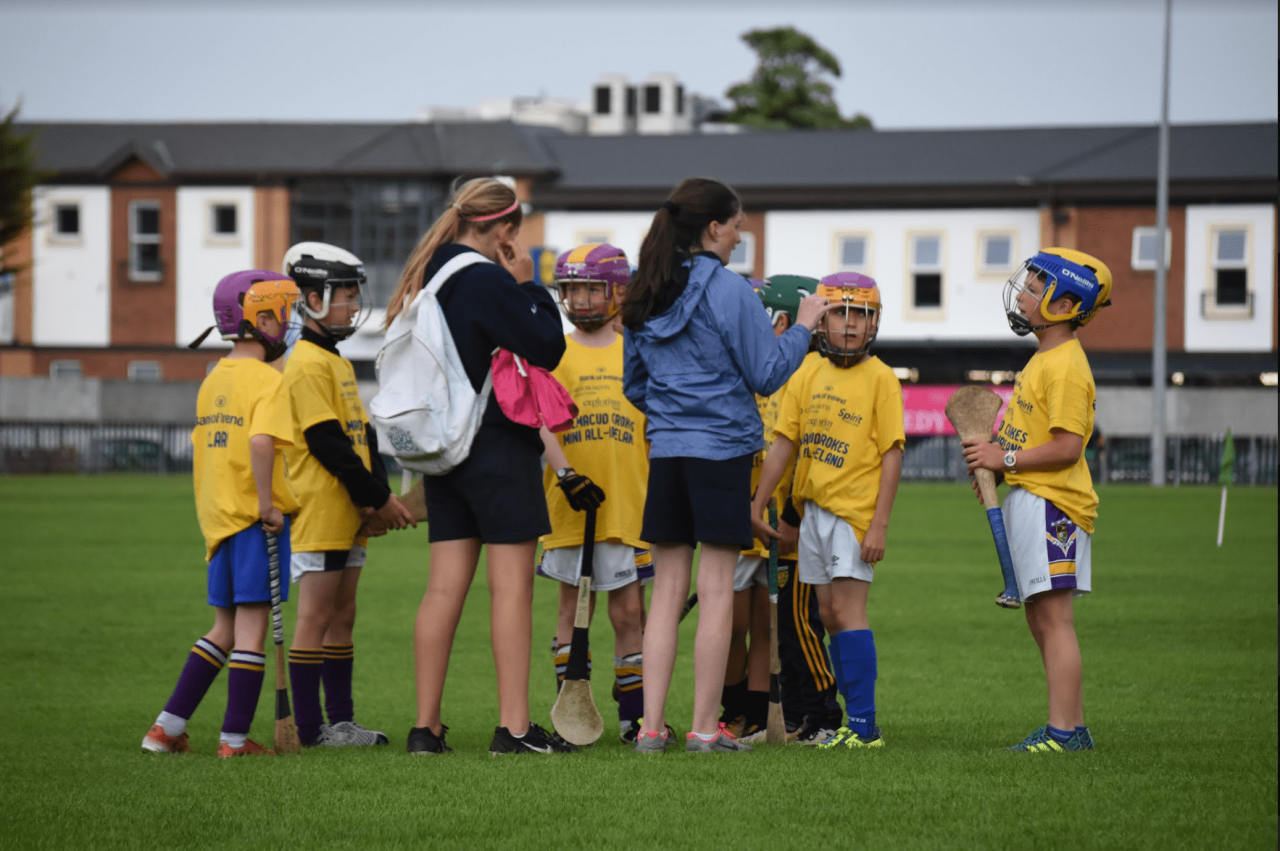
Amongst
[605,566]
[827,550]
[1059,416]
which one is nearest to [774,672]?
[827,550]

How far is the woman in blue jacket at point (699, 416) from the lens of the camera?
5516mm

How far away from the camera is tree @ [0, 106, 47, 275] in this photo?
137ft

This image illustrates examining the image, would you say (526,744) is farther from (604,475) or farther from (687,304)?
(687,304)

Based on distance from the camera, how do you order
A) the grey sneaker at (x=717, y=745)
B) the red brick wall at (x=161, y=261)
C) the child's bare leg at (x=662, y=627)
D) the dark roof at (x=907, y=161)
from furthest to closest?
the red brick wall at (x=161, y=261)
the dark roof at (x=907, y=161)
the child's bare leg at (x=662, y=627)
the grey sneaker at (x=717, y=745)

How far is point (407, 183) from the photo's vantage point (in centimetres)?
4869

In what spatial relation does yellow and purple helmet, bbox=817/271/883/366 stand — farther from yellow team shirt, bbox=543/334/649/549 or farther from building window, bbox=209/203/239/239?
building window, bbox=209/203/239/239

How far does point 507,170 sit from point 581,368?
134 ft

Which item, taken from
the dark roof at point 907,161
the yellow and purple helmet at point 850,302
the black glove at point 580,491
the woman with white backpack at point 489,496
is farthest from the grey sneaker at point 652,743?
the dark roof at point 907,161

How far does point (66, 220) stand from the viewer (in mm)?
49312

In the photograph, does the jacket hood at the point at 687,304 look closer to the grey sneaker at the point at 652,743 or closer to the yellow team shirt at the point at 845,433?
the yellow team shirt at the point at 845,433

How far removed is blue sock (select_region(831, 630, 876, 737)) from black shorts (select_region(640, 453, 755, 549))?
30.5 inches

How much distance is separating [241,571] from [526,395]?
1.57 metres

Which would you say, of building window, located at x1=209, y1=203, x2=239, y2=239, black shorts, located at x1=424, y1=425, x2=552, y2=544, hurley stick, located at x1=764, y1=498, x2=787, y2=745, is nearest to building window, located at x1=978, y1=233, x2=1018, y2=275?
building window, located at x1=209, y1=203, x2=239, y2=239

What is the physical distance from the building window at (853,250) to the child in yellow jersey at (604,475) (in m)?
39.4
